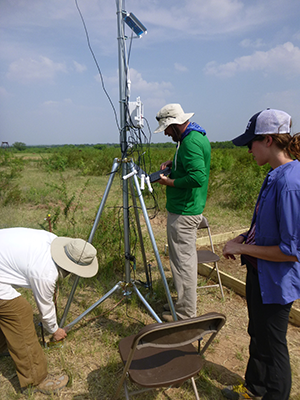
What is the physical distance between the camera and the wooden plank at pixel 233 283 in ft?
9.59

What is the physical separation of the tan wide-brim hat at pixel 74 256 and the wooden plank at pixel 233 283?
210 centimetres

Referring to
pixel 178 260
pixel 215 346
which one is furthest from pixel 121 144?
pixel 215 346

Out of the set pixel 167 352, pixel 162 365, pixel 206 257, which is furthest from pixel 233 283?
pixel 162 365

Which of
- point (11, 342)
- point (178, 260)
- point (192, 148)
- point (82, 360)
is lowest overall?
point (82, 360)

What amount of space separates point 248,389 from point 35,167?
17101mm

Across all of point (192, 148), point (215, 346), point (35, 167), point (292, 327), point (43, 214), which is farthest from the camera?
point (35, 167)

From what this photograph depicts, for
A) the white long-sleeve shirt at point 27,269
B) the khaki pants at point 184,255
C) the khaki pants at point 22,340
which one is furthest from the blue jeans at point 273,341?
the khaki pants at point 22,340

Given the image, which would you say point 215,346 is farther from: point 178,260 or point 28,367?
point 28,367

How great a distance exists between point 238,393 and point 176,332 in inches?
43.6

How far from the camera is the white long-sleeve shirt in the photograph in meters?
1.95

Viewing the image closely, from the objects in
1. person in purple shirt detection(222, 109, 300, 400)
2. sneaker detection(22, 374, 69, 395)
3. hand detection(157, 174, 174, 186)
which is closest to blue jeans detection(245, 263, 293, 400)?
person in purple shirt detection(222, 109, 300, 400)

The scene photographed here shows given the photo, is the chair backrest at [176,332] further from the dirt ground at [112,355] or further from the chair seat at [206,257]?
the chair seat at [206,257]

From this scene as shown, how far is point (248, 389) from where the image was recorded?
2.01 m

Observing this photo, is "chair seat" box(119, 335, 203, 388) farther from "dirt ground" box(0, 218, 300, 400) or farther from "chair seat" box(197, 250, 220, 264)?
"chair seat" box(197, 250, 220, 264)
